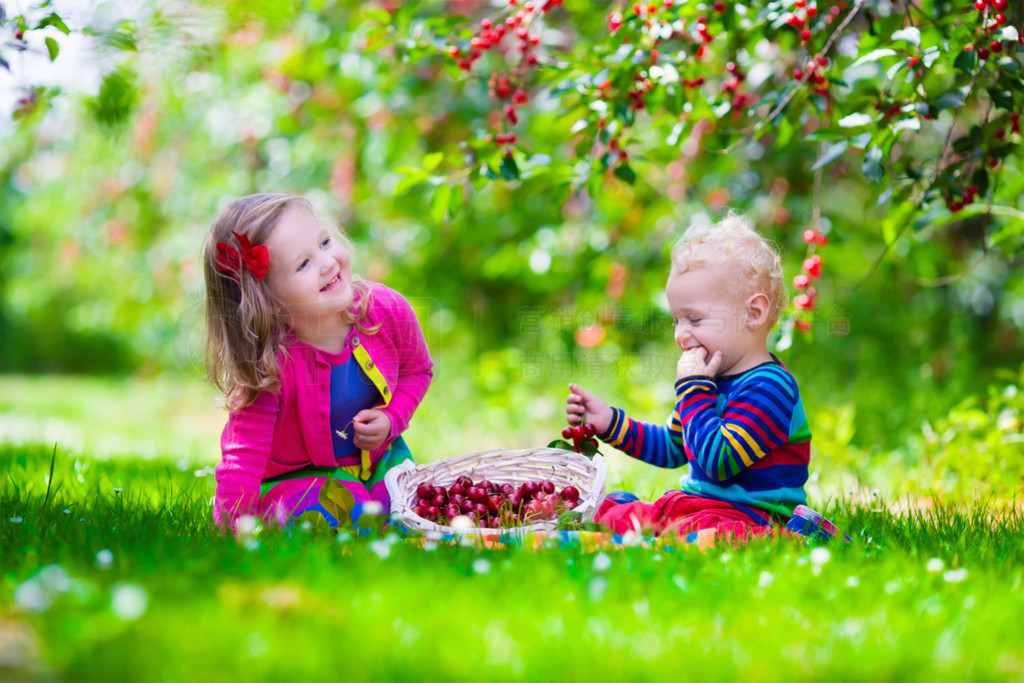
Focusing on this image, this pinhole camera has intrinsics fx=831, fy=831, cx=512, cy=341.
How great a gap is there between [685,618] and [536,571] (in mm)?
350

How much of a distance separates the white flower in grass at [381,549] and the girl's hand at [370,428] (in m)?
0.68

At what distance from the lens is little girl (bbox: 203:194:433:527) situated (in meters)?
2.43

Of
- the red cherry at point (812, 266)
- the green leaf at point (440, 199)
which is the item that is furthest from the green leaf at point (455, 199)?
the red cherry at point (812, 266)

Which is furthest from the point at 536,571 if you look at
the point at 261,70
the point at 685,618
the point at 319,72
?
the point at 261,70

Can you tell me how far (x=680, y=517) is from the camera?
233cm

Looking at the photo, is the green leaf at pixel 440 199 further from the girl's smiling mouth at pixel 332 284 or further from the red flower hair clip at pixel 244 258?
the red flower hair clip at pixel 244 258

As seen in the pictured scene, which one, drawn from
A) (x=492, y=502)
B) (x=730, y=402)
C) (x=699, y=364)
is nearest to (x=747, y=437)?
(x=730, y=402)

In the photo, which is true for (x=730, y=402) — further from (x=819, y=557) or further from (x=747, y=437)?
(x=819, y=557)

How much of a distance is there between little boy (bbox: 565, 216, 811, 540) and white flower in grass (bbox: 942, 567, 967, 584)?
0.53 m

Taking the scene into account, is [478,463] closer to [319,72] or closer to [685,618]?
[685,618]

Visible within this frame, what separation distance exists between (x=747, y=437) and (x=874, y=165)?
3.01 ft

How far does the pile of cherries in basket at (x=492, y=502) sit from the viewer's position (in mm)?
2277

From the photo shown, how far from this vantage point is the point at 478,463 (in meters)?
2.72

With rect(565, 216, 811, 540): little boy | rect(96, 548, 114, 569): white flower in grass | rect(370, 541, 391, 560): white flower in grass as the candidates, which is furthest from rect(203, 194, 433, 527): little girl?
rect(565, 216, 811, 540): little boy
